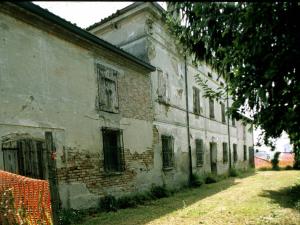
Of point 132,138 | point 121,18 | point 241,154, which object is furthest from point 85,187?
point 241,154

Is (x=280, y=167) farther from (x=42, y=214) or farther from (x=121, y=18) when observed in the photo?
(x=42, y=214)

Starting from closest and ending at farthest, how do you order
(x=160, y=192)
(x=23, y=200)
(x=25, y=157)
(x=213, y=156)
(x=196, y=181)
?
(x=23, y=200)
(x=25, y=157)
(x=160, y=192)
(x=196, y=181)
(x=213, y=156)

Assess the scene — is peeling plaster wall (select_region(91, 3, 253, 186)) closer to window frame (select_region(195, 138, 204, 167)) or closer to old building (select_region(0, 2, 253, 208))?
old building (select_region(0, 2, 253, 208))

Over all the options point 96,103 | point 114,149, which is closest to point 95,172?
point 114,149

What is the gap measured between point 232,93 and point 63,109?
482 cm

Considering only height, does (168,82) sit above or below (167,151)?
above

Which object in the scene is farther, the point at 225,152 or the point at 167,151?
the point at 225,152

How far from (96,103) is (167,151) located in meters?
5.03

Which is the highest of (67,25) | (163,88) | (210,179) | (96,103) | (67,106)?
(67,25)

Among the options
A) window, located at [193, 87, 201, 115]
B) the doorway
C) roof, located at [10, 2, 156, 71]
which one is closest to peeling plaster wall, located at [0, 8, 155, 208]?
roof, located at [10, 2, 156, 71]

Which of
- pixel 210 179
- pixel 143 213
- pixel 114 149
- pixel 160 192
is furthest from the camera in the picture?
pixel 210 179

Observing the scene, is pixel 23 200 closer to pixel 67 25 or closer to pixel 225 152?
pixel 67 25

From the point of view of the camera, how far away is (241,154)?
25594 mm

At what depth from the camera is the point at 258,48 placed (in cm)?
378
